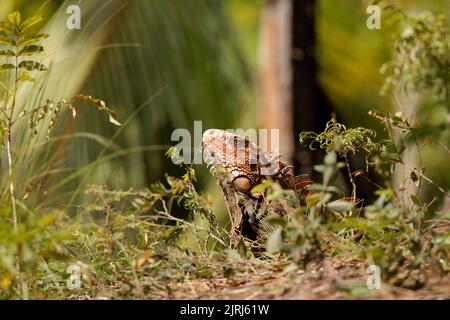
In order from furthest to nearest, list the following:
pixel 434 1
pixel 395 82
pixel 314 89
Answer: pixel 434 1 → pixel 314 89 → pixel 395 82

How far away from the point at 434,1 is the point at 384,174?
7116mm

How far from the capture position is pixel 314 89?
6.63 m

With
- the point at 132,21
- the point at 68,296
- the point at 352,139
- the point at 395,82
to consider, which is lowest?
the point at 68,296

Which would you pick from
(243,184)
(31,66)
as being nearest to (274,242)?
(243,184)

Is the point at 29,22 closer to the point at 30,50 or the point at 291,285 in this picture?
the point at 30,50

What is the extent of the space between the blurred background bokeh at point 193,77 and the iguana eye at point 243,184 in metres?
1.18

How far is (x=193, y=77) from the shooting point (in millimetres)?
8484

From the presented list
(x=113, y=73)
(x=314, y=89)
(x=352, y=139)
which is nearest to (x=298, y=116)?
(x=314, y=89)

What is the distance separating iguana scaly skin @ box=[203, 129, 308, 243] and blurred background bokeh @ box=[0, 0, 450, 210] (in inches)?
40.8

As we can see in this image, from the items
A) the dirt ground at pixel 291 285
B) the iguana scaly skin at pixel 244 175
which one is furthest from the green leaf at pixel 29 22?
the dirt ground at pixel 291 285

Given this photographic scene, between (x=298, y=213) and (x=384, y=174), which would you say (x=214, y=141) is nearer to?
(x=384, y=174)

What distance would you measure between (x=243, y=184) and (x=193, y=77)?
501cm

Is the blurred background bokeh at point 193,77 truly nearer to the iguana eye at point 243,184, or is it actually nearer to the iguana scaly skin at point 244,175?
the iguana scaly skin at point 244,175

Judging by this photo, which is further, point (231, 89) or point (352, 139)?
point (231, 89)
